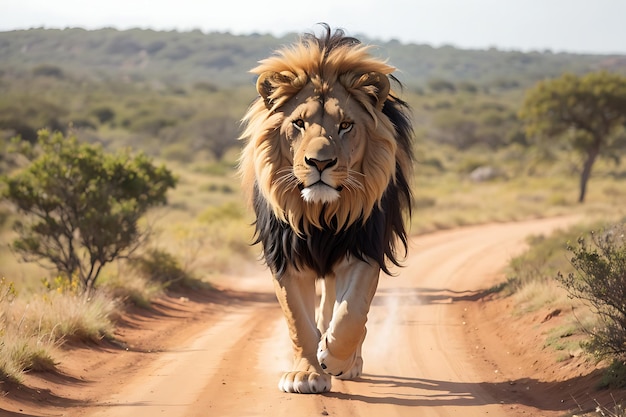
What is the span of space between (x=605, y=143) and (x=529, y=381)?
29.6 m

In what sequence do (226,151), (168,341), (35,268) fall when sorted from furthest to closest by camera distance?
1. (226,151)
2. (35,268)
3. (168,341)

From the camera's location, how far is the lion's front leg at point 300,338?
22.9ft

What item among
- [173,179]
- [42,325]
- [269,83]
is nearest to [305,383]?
A: [269,83]

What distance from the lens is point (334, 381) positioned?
7680 mm

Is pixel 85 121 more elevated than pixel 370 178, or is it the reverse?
pixel 370 178

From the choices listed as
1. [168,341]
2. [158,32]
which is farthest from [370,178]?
[158,32]

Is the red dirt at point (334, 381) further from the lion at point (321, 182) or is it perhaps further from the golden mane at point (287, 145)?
the golden mane at point (287, 145)

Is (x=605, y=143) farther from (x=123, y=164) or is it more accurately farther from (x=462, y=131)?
(x=462, y=131)

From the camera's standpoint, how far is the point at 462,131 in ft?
224

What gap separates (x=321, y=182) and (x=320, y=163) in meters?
0.14

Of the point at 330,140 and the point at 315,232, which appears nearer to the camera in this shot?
the point at 330,140

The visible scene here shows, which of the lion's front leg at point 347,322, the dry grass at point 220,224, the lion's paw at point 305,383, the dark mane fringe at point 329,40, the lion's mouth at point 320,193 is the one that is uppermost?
the dark mane fringe at point 329,40

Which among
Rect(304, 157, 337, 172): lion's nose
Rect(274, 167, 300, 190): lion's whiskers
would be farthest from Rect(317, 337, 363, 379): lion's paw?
Rect(304, 157, 337, 172): lion's nose

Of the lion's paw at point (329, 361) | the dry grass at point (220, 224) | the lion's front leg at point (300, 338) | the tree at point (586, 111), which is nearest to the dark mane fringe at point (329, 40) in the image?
the dry grass at point (220, 224)
